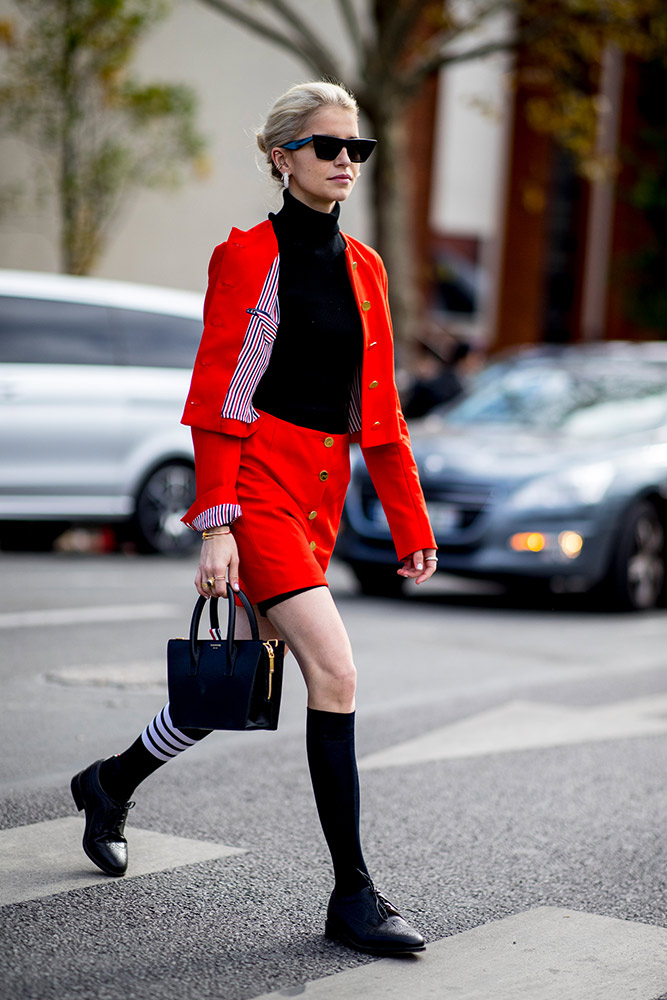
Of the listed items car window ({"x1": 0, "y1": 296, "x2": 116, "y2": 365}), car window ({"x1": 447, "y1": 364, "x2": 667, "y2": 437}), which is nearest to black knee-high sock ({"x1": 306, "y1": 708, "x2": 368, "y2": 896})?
car window ({"x1": 447, "y1": 364, "x2": 667, "y2": 437})

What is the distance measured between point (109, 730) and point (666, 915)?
2.56 m

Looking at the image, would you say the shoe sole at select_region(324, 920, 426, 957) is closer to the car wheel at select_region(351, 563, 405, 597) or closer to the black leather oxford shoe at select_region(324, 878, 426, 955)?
the black leather oxford shoe at select_region(324, 878, 426, 955)

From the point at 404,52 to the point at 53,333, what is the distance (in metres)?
9.48

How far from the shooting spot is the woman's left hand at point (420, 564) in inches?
152

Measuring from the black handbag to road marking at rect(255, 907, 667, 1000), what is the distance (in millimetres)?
604

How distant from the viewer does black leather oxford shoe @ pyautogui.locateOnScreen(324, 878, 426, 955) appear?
11.6ft

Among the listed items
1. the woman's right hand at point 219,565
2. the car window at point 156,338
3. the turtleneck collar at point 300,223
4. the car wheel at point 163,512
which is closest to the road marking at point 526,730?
the woman's right hand at point 219,565

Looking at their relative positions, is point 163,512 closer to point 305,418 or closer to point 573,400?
point 573,400

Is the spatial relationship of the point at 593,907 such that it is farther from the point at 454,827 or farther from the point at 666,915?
the point at 454,827

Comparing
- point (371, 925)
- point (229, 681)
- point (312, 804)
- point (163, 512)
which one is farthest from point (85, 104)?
point (371, 925)

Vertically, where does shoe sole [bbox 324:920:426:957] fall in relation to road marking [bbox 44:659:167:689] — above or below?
above

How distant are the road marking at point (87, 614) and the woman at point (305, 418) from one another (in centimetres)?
497

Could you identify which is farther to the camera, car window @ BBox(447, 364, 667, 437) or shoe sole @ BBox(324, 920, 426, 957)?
car window @ BBox(447, 364, 667, 437)

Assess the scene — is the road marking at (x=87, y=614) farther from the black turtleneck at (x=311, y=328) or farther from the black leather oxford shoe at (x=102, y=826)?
the black turtleneck at (x=311, y=328)
